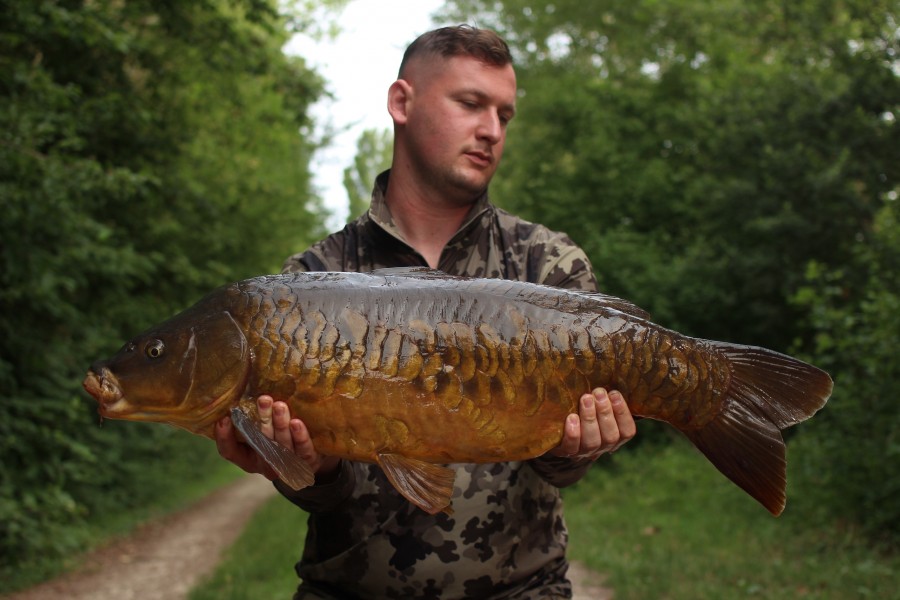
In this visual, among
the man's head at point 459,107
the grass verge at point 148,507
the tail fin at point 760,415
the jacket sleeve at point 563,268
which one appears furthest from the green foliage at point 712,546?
the grass verge at point 148,507

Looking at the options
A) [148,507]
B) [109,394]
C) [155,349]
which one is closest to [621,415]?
[155,349]

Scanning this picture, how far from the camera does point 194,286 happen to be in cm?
1390

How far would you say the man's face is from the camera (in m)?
2.89

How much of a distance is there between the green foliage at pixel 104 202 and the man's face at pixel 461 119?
173 inches

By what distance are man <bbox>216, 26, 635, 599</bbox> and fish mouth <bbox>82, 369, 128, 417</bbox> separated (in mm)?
264

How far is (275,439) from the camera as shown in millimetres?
2258

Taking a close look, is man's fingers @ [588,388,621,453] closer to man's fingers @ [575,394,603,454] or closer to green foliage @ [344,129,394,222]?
man's fingers @ [575,394,603,454]

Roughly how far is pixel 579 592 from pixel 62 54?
26.0 ft

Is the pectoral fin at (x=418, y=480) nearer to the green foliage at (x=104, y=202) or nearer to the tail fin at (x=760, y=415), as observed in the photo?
the tail fin at (x=760, y=415)

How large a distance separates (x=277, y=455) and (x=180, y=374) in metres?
0.35

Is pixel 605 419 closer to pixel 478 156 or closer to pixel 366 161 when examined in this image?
pixel 478 156

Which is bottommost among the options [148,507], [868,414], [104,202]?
[148,507]

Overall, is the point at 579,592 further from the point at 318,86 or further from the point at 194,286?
the point at 194,286

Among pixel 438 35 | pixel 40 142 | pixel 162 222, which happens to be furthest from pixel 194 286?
pixel 438 35
